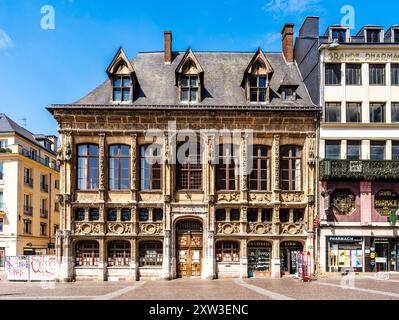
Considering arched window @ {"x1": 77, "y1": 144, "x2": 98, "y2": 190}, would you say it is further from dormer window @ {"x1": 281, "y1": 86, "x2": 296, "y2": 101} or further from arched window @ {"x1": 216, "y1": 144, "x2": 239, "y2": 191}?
dormer window @ {"x1": 281, "y1": 86, "x2": 296, "y2": 101}

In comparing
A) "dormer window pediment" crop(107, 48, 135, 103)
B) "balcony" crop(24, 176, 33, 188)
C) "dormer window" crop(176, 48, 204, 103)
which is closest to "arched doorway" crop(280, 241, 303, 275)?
"dormer window" crop(176, 48, 204, 103)

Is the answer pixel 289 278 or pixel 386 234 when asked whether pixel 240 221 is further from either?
pixel 386 234

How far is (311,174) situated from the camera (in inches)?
1403

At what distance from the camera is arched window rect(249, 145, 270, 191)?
35906mm

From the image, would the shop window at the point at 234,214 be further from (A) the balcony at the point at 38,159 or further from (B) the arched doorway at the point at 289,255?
(A) the balcony at the point at 38,159

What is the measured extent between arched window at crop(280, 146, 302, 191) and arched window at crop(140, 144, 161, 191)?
868 centimetres

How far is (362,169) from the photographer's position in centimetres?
3509

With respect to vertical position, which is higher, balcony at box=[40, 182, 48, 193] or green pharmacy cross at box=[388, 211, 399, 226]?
balcony at box=[40, 182, 48, 193]

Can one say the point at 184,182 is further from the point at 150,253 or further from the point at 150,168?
the point at 150,253

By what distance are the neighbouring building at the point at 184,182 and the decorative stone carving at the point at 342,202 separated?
1563mm

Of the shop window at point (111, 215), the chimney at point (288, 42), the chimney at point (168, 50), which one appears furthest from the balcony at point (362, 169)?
the shop window at point (111, 215)

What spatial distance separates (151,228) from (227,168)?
673 cm

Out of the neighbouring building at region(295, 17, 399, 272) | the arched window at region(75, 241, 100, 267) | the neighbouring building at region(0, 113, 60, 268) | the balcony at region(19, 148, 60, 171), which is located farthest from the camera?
the balcony at region(19, 148, 60, 171)

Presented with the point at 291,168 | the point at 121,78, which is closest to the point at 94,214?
the point at 121,78
